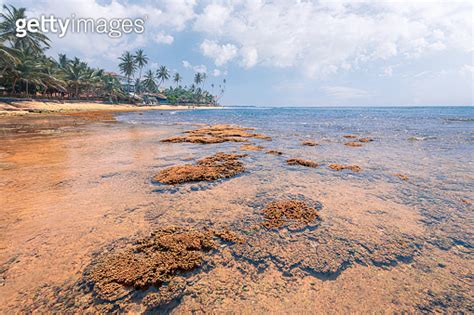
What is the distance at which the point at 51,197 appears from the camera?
5047mm

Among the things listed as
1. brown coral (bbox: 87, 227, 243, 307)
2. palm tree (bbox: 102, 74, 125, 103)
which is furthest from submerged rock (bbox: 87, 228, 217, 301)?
palm tree (bbox: 102, 74, 125, 103)

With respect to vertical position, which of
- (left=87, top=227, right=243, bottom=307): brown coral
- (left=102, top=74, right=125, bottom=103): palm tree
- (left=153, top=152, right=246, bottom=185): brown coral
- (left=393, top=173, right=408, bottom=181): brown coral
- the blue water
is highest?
(left=102, top=74, right=125, bottom=103): palm tree

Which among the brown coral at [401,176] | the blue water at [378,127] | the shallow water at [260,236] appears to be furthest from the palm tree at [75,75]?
the brown coral at [401,176]

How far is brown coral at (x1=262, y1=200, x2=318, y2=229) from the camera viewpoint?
4125 mm

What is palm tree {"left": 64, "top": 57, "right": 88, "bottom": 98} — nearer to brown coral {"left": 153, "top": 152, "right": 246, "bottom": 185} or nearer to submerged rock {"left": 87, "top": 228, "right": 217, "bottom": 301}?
brown coral {"left": 153, "top": 152, "right": 246, "bottom": 185}

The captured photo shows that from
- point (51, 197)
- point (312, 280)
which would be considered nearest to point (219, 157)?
point (51, 197)

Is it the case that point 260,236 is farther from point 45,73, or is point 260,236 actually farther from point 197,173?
point 45,73

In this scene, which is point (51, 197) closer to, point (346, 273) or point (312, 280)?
point (312, 280)

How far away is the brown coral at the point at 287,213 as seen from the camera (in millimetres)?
4125

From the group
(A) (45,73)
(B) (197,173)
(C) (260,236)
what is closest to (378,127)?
(B) (197,173)

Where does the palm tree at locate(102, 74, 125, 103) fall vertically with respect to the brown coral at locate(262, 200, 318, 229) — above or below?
above

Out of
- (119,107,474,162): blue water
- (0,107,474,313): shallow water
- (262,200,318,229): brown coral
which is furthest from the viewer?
(119,107,474,162): blue water

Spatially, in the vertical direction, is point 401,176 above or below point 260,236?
above

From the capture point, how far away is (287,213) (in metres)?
4.44
